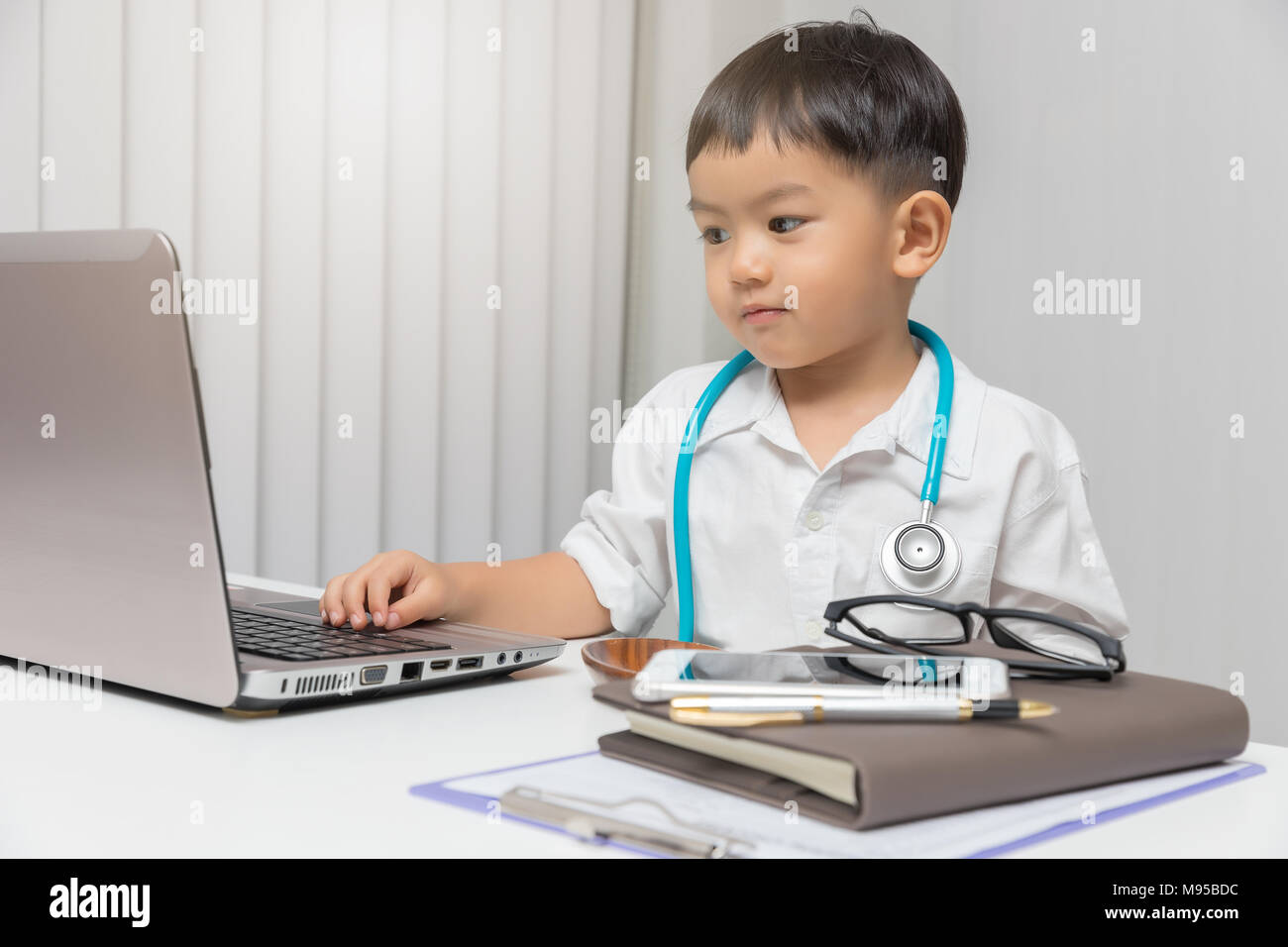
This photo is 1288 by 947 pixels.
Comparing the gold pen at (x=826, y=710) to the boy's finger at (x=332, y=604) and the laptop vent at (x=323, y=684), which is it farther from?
the boy's finger at (x=332, y=604)

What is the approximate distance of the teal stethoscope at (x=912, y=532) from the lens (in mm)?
938

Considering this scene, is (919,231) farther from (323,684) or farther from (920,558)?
(323,684)

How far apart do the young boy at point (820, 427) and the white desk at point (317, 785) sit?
281 millimetres

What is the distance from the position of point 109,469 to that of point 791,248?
1.97 ft

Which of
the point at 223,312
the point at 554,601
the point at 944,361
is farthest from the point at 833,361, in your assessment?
the point at 223,312

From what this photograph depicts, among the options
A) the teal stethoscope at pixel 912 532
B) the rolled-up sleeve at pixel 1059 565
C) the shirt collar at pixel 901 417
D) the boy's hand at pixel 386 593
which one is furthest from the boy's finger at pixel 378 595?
the rolled-up sleeve at pixel 1059 565

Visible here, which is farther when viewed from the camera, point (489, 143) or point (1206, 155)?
point (489, 143)

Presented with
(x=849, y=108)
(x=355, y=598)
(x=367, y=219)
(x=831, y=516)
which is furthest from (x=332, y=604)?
(x=367, y=219)

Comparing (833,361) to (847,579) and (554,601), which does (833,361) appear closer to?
(847,579)

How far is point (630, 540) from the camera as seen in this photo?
115cm

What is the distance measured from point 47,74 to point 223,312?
1.44 ft

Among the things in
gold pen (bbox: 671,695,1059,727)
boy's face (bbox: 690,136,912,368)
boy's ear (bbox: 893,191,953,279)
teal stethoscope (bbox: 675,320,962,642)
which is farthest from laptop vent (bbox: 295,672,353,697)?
boy's ear (bbox: 893,191,953,279)

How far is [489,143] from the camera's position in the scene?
2.24 metres

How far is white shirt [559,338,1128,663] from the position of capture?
40.5 inches
